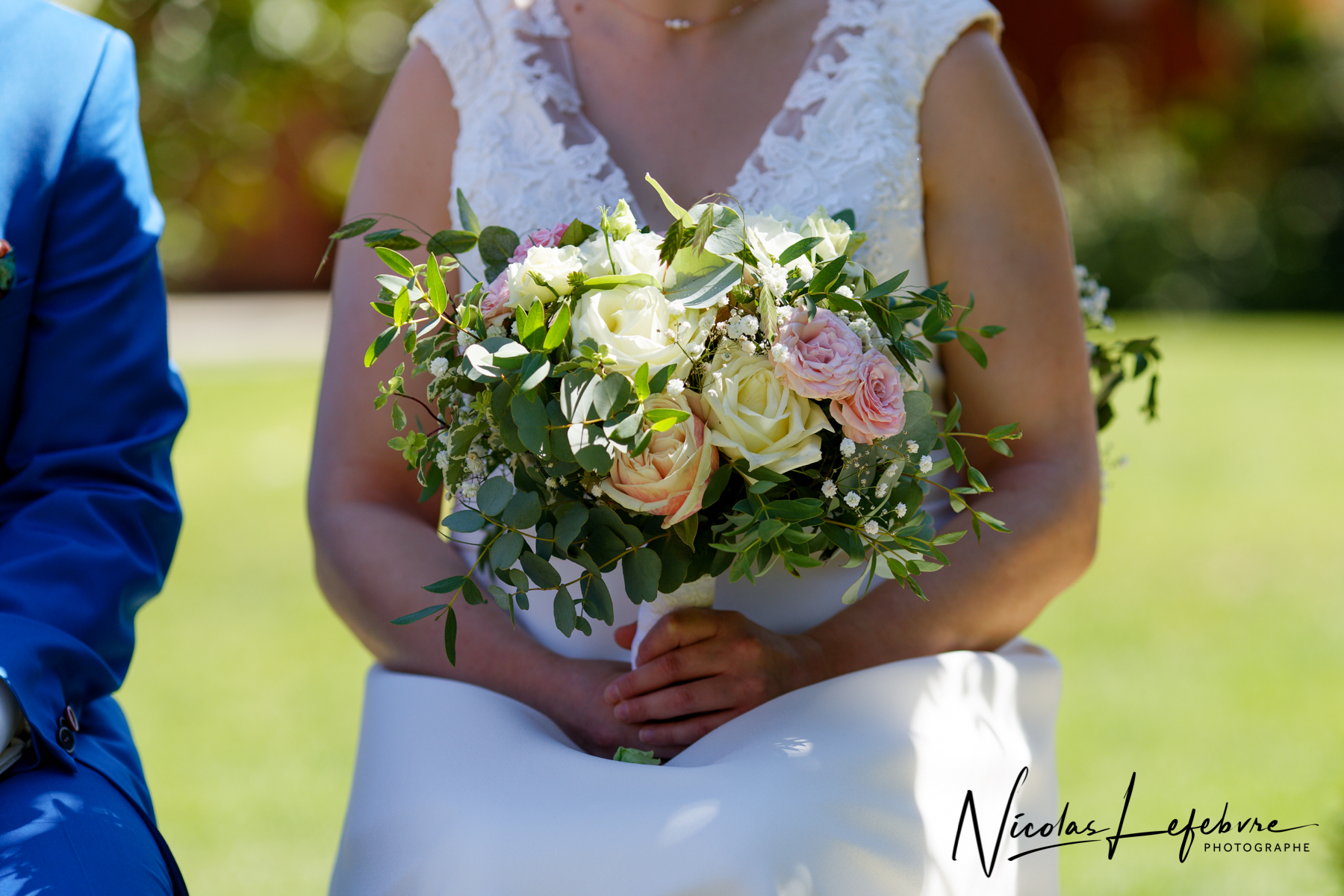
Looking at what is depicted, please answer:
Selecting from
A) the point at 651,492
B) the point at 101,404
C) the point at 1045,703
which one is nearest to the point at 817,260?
the point at 651,492

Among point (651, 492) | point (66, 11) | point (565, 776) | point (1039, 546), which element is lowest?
point (565, 776)

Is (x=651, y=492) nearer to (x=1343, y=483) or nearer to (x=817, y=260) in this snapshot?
(x=817, y=260)

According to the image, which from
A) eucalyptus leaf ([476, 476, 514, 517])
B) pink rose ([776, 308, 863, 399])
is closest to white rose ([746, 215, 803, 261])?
pink rose ([776, 308, 863, 399])

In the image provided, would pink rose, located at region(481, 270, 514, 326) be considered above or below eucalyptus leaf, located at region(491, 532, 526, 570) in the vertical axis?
above

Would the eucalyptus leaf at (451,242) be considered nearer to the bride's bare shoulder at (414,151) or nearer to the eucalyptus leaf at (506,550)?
the eucalyptus leaf at (506,550)

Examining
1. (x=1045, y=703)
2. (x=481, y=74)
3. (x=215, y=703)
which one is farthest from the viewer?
(x=215, y=703)

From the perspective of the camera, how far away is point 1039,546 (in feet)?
7.25

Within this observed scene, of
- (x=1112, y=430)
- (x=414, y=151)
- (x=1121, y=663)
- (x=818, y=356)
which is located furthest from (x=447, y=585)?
(x=1112, y=430)

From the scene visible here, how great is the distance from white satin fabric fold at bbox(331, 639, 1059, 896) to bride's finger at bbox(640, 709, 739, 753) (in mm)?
43

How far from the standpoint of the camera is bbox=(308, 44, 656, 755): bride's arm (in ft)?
7.16

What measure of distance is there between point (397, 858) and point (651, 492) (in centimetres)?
71

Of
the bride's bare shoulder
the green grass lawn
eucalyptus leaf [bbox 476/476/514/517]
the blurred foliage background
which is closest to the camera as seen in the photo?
eucalyptus leaf [bbox 476/476/514/517]

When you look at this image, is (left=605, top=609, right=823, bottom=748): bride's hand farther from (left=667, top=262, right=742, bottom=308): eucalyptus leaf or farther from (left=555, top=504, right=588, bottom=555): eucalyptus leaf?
(left=667, top=262, right=742, bottom=308): eucalyptus leaf

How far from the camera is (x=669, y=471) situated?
1.60 meters
